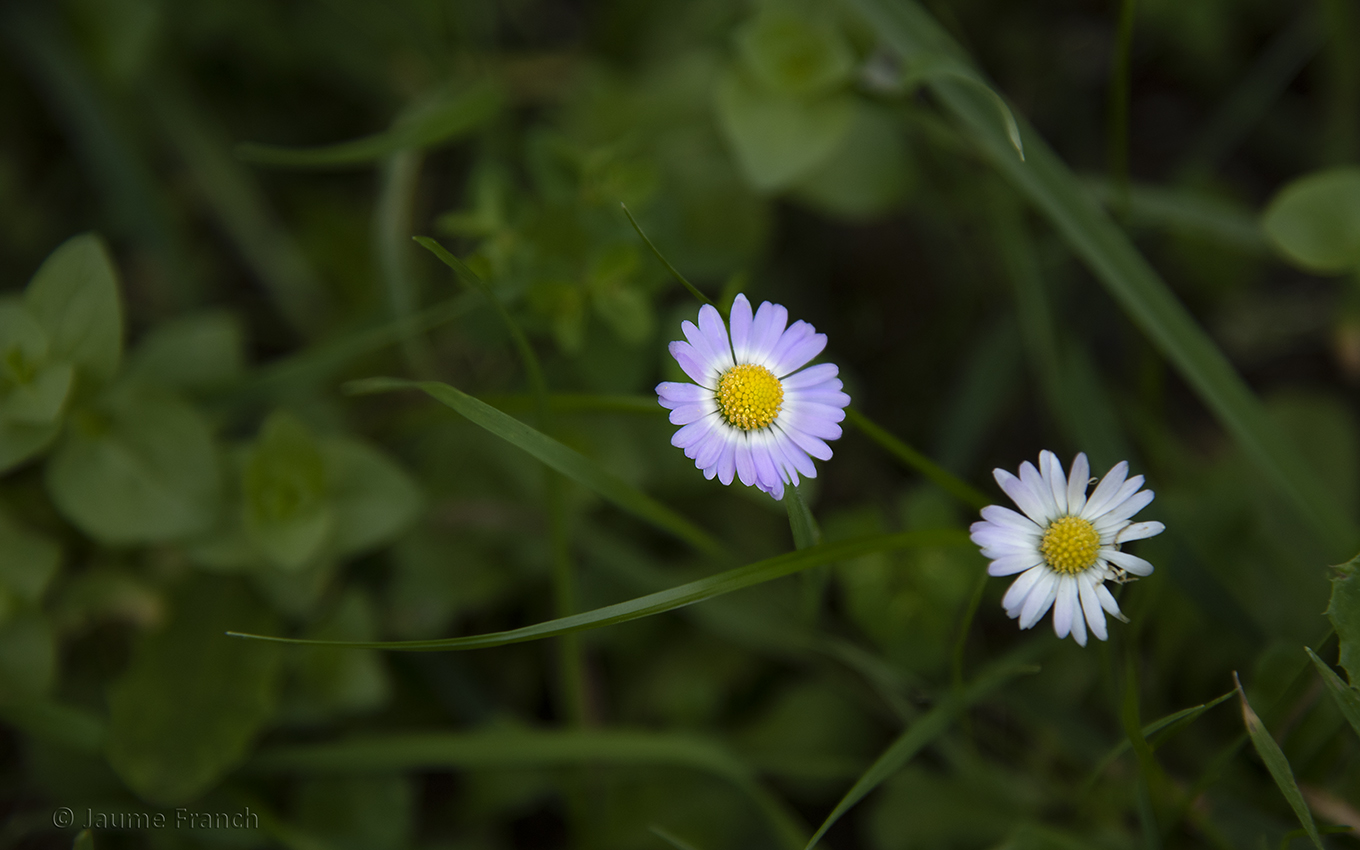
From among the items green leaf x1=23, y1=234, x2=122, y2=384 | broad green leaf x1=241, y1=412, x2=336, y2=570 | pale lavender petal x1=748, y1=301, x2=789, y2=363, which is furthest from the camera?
broad green leaf x1=241, y1=412, x2=336, y2=570

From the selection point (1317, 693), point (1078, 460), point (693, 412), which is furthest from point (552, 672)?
point (1317, 693)

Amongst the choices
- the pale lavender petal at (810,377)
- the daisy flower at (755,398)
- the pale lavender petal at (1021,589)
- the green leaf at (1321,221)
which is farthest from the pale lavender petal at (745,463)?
the green leaf at (1321,221)

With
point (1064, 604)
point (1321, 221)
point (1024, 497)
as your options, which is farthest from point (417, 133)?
point (1321, 221)

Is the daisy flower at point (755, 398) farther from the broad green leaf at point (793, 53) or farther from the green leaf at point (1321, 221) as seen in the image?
the green leaf at point (1321, 221)

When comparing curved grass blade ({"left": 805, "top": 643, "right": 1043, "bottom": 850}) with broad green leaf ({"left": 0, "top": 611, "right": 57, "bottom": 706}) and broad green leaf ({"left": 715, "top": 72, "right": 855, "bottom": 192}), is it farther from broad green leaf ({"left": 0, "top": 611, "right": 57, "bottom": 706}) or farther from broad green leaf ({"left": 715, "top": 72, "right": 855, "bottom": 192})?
broad green leaf ({"left": 0, "top": 611, "right": 57, "bottom": 706})

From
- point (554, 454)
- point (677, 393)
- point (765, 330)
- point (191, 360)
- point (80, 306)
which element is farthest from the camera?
point (191, 360)

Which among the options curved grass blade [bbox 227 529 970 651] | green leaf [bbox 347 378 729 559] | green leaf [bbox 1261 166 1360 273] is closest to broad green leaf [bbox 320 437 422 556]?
green leaf [bbox 347 378 729 559]

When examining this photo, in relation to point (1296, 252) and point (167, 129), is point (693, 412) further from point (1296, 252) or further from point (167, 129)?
point (167, 129)

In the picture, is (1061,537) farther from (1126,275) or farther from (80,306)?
(80,306)
